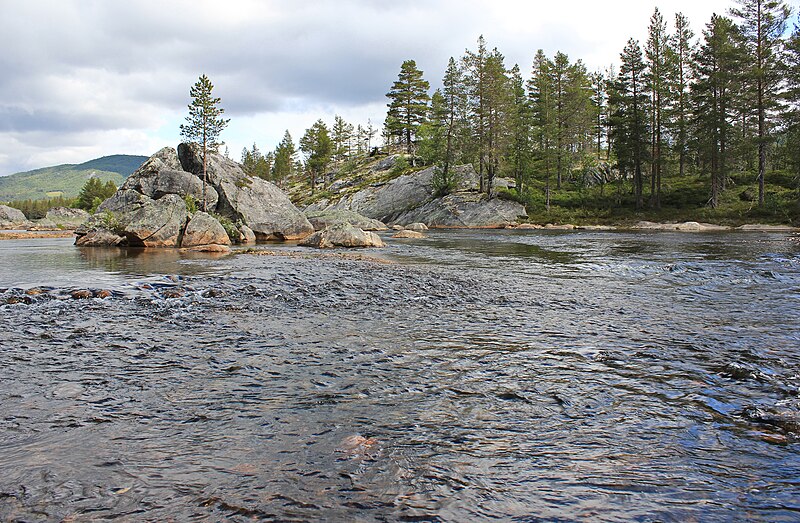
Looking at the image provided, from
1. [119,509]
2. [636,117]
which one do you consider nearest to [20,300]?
[119,509]

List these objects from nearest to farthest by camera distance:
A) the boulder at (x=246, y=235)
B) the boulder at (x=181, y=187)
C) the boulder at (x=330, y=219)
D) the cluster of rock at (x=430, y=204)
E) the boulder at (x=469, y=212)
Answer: the boulder at (x=246, y=235)
the boulder at (x=181, y=187)
the boulder at (x=330, y=219)
the boulder at (x=469, y=212)
the cluster of rock at (x=430, y=204)

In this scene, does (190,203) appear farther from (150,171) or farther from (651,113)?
(651,113)

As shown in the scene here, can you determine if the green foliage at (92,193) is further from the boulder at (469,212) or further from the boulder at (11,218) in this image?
the boulder at (469,212)

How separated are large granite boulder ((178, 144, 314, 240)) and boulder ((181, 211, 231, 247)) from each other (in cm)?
782

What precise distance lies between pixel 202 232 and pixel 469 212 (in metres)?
36.5

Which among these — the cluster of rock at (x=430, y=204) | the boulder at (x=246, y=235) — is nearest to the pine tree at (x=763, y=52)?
the cluster of rock at (x=430, y=204)

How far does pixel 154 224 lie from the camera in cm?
3191

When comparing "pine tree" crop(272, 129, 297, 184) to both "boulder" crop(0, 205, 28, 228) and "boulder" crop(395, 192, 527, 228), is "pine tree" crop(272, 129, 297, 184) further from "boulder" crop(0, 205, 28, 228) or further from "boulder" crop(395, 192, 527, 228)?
"boulder" crop(395, 192, 527, 228)

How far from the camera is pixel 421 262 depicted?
2217cm

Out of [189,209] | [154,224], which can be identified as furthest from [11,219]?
[154,224]

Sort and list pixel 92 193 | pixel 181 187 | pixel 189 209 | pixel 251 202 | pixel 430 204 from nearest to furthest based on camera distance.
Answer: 1. pixel 189 209
2. pixel 181 187
3. pixel 251 202
4. pixel 430 204
5. pixel 92 193

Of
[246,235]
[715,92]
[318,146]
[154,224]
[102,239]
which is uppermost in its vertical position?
[318,146]

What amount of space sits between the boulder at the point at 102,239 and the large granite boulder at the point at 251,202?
10.8 m

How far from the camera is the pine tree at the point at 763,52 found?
4166 cm
